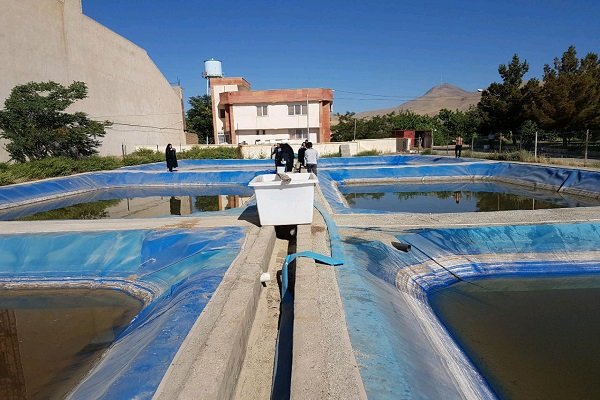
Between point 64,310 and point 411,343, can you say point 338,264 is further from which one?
point 64,310

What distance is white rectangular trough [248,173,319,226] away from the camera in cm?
591

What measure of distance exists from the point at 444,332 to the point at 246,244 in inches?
110

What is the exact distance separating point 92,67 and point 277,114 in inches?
599

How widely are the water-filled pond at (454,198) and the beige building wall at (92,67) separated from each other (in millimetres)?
18404

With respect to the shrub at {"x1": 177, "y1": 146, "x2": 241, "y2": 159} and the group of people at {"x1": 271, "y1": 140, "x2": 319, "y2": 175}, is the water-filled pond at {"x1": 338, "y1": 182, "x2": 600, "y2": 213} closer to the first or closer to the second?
the group of people at {"x1": 271, "y1": 140, "x2": 319, "y2": 175}

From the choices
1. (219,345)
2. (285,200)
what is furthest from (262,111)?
(219,345)

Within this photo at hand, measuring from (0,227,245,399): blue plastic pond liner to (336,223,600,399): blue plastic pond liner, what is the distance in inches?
61.2

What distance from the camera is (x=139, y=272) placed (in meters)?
6.05

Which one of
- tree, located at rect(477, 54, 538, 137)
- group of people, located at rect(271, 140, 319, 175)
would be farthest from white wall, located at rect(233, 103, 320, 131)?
group of people, located at rect(271, 140, 319, 175)

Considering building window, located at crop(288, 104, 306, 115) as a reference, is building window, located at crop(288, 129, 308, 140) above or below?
below

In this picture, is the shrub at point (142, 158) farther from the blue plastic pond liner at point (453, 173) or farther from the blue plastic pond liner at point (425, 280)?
the blue plastic pond liner at point (425, 280)

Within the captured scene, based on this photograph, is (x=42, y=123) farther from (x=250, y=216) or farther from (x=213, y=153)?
(x=250, y=216)

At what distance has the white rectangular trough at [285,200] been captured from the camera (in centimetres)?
591

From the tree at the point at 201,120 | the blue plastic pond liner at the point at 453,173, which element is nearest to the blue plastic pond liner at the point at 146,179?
the blue plastic pond liner at the point at 453,173
